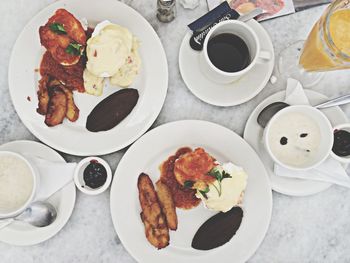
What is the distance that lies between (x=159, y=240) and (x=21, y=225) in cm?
37

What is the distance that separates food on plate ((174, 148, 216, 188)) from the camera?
1.24m

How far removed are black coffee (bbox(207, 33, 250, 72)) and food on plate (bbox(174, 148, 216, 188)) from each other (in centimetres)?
23

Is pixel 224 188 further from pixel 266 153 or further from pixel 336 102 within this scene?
pixel 336 102

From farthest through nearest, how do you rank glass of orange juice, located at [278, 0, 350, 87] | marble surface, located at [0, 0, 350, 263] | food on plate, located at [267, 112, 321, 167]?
marble surface, located at [0, 0, 350, 263] → food on plate, located at [267, 112, 321, 167] → glass of orange juice, located at [278, 0, 350, 87]

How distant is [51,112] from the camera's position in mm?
1275

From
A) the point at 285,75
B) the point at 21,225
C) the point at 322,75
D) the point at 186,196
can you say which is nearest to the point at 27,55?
the point at 21,225

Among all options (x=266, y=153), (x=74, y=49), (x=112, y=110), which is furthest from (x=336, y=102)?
(x=74, y=49)

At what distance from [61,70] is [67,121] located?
138 millimetres

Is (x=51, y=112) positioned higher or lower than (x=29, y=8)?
lower

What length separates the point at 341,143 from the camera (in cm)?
127

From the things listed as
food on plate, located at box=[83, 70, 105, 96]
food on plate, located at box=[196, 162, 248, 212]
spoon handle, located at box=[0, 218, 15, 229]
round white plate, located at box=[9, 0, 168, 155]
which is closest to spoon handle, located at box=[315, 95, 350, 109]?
food on plate, located at box=[196, 162, 248, 212]

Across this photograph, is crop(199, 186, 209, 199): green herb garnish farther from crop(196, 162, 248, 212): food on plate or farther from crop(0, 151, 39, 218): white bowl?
crop(0, 151, 39, 218): white bowl

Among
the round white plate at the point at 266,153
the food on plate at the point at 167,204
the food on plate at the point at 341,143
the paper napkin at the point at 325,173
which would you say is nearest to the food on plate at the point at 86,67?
the food on plate at the point at 167,204

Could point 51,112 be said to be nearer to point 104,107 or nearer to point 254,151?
point 104,107
